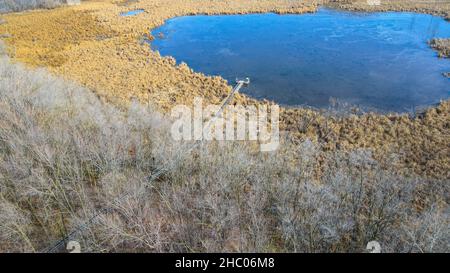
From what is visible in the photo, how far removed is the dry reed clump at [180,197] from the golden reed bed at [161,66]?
2.67m

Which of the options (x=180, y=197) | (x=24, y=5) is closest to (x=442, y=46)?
(x=180, y=197)

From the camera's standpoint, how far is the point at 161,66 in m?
26.0

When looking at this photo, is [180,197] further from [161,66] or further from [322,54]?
[322,54]

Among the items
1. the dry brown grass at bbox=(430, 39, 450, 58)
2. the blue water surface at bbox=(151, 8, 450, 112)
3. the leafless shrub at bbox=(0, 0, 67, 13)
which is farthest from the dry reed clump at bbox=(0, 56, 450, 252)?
the leafless shrub at bbox=(0, 0, 67, 13)

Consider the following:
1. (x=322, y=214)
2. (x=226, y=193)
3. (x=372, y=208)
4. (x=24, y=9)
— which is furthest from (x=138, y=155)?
(x=24, y=9)

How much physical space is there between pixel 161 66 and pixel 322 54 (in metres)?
13.5

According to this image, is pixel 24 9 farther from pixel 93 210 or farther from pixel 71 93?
pixel 93 210

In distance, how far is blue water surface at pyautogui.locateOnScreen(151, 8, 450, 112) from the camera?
21.6 metres

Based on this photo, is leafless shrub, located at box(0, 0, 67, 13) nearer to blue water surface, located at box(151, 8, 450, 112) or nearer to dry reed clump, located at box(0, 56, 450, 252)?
blue water surface, located at box(151, 8, 450, 112)

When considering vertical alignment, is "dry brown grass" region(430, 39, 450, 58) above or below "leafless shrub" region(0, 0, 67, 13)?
below

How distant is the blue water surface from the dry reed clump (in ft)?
28.5

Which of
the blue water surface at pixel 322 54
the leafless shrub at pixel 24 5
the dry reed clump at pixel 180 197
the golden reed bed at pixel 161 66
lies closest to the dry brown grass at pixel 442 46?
the blue water surface at pixel 322 54

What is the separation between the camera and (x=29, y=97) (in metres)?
16.1

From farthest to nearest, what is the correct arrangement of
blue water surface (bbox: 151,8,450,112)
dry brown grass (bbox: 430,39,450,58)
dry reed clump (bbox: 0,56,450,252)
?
dry brown grass (bbox: 430,39,450,58) < blue water surface (bbox: 151,8,450,112) < dry reed clump (bbox: 0,56,450,252)
